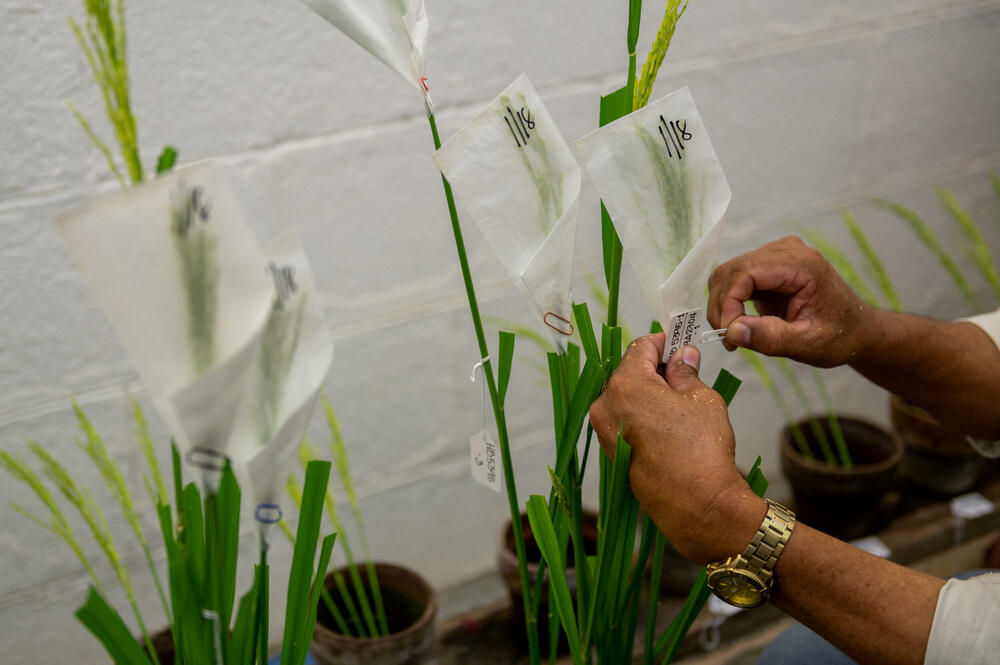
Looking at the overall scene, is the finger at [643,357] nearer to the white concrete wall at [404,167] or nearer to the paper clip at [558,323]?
the paper clip at [558,323]

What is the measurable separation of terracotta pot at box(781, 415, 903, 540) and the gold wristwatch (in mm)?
773

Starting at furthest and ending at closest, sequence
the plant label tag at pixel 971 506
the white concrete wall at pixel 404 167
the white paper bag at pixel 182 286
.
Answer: the plant label tag at pixel 971 506 < the white concrete wall at pixel 404 167 < the white paper bag at pixel 182 286

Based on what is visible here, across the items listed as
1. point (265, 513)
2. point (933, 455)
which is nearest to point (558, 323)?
point (265, 513)

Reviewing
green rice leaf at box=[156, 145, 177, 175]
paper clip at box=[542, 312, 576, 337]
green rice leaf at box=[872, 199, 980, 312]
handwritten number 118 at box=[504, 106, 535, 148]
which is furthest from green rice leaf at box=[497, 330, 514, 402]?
green rice leaf at box=[872, 199, 980, 312]

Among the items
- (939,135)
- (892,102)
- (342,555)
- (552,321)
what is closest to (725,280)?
(552,321)

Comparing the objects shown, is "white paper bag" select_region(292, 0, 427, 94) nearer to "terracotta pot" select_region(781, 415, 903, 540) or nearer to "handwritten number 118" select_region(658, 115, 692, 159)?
"handwritten number 118" select_region(658, 115, 692, 159)

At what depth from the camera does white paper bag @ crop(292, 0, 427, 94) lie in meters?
0.50

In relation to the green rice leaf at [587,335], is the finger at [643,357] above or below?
below

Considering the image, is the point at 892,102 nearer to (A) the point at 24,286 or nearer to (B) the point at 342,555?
(B) the point at 342,555

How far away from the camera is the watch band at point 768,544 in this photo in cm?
59

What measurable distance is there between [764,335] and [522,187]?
26 cm

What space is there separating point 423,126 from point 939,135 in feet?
3.40

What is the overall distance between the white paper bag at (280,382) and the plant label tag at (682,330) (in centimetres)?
24

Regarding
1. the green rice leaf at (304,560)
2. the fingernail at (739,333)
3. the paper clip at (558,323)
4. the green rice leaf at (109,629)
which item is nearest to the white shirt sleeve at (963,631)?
the fingernail at (739,333)
